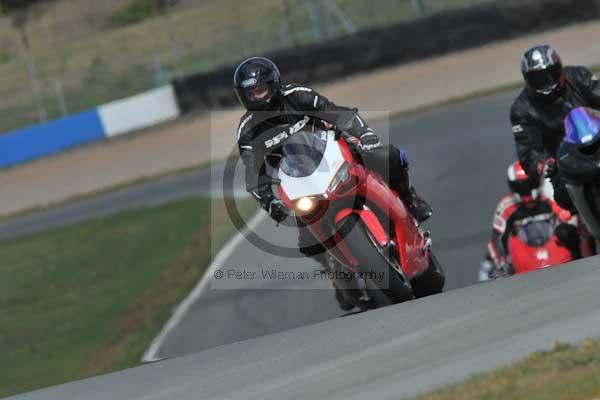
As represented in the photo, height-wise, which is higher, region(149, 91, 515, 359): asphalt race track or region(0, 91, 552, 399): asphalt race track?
region(0, 91, 552, 399): asphalt race track

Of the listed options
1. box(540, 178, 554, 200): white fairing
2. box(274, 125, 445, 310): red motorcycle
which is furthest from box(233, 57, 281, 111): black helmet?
box(540, 178, 554, 200): white fairing

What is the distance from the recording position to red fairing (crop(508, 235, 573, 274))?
7520mm

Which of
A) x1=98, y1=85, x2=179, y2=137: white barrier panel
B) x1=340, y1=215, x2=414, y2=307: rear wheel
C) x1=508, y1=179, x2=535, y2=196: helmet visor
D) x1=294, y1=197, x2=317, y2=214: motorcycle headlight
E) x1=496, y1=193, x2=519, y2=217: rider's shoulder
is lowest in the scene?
x1=98, y1=85, x2=179, y2=137: white barrier panel

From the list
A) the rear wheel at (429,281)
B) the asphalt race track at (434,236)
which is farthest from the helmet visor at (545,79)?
the asphalt race track at (434,236)

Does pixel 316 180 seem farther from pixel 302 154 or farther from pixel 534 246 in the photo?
pixel 534 246

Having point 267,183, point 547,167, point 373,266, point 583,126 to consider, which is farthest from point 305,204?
point 547,167

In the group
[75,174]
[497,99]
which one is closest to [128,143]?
[75,174]

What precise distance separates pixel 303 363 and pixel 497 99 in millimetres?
11465

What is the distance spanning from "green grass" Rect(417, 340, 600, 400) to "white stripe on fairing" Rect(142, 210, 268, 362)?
4.60 meters

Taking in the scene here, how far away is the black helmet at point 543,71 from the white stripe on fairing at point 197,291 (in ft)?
12.1

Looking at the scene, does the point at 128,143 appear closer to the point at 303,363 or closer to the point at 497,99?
the point at 497,99

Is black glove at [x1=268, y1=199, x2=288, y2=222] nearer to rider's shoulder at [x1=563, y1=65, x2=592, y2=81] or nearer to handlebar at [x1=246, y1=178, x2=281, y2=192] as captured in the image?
handlebar at [x1=246, y1=178, x2=281, y2=192]

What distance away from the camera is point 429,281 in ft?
24.1

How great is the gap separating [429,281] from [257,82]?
1.90m
